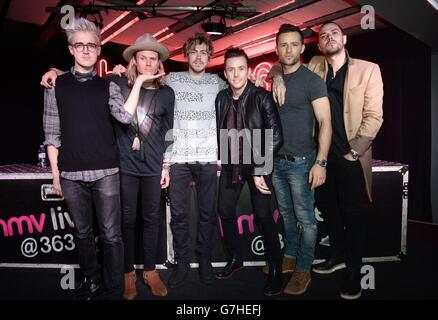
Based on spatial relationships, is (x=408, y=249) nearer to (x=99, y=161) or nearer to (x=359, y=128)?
(x=359, y=128)

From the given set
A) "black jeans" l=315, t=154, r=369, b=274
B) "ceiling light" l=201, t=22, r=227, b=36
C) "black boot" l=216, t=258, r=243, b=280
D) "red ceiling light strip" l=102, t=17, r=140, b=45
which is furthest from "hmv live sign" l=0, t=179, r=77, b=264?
"red ceiling light strip" l=102, t=17, r=140, b=45

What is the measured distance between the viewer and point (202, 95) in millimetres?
2514

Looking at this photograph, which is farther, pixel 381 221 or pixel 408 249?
pixel 408 249

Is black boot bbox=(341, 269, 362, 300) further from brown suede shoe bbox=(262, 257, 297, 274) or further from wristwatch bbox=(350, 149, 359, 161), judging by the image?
wristwatch bbox=(350, 149, 359, 161)

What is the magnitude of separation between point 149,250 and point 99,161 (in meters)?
0.81

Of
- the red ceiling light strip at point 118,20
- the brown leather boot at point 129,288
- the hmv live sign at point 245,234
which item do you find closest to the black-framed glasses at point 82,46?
the hmv live sign at point 245,234

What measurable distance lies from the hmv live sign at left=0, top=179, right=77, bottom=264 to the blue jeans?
1.94m

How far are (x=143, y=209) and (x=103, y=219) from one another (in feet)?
1.02

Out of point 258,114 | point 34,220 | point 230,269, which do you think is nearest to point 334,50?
point 258,114

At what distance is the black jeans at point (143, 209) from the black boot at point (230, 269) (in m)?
0.65

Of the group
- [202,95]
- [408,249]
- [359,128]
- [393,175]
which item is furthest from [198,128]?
[408,249]

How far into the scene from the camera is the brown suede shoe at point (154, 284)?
2.45 meters

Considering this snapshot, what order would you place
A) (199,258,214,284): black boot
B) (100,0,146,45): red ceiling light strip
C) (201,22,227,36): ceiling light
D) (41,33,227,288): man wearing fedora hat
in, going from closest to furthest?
(41,33,227,288): man wearing fedora hat
(199,258,214,284): black boot
(201,22,227,36): ceiling light
(100,0,146,45): red ceiling light strip

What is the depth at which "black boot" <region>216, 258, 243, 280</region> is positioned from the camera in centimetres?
276
